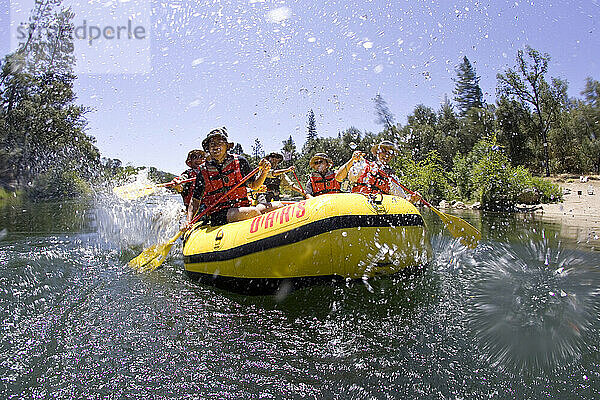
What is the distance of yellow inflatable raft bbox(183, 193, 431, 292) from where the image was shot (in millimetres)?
3861

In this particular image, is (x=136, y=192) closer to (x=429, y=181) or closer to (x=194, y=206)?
(x=194, y=206)

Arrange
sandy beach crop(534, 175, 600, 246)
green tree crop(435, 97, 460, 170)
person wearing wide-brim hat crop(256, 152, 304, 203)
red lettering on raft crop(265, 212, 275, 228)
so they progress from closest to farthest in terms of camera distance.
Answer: red lettering on raft crop(265, 212, 275, 228) < person wearing wide-brim hat crop(256, 152, 304, 203) < sandy beach crop(534, 175, 600, 246) < green tree crop(435, 97, 460, 170)

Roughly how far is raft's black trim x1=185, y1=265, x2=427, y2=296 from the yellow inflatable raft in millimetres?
14

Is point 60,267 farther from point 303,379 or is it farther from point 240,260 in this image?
point 303,379

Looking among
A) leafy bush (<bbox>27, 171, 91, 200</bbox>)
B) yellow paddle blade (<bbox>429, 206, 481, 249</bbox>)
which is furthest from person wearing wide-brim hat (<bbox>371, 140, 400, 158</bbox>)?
leafy bush (<bbox>27, 171, 91, 200</bbox>)

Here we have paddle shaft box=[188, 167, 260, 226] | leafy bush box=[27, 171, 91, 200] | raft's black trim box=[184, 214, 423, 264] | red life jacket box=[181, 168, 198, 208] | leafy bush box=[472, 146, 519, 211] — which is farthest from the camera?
leafy bush box=[27, 171, 91, 200]

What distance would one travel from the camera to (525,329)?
3215 millimetres

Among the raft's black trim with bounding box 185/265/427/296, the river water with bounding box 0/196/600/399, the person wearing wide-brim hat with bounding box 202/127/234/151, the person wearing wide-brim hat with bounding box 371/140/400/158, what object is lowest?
the river water with bounding box 0/196/600/399

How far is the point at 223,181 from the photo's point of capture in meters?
5.57

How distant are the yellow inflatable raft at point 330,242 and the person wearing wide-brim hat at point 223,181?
1098 mm

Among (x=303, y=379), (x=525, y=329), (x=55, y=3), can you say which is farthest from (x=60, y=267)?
(x=55, y=3)

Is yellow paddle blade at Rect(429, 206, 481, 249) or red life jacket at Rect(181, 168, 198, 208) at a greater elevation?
red life jacket at Rect(181, 168, 198, 208)

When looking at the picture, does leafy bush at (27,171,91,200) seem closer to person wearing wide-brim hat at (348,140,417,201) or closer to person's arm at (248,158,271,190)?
person's arm at (248,158,271,190)

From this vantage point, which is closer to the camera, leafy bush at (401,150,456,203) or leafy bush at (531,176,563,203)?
leafy bush at (531,176,563,203)
